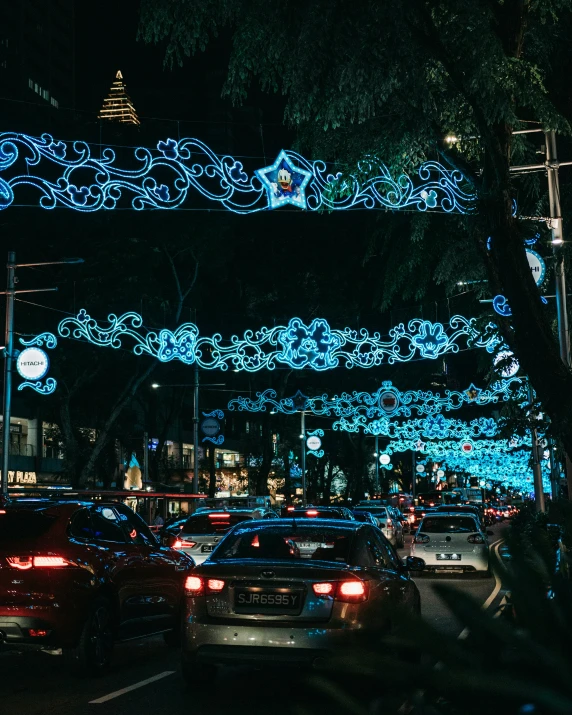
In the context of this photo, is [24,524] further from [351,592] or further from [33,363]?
[33,363]

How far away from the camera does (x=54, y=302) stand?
3797cm

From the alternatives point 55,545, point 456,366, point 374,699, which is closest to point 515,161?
point 55,545

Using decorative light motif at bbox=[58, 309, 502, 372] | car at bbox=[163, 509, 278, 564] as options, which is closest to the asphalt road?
car at bbox=[163, 509, 278, 564]

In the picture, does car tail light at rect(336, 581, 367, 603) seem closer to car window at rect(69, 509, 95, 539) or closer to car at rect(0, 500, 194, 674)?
car at rect(0, 500, 194, 674)

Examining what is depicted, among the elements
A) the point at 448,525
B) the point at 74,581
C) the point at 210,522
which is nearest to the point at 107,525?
the point at 74,581

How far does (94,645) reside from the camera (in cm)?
1052

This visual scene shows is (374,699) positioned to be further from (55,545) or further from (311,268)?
(311,268)

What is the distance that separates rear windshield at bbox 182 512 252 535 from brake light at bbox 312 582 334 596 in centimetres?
1096

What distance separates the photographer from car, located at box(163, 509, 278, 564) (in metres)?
19.3

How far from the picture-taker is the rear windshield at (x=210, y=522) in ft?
64.7

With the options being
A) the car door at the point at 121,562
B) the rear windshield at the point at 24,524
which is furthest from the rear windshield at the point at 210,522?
the rear windshield at the point at 24,524

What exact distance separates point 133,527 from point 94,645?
1.97m

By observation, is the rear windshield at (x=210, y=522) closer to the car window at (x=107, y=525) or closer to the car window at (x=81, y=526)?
the car window at (x=107, y=525)

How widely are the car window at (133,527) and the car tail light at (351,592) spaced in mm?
3916
